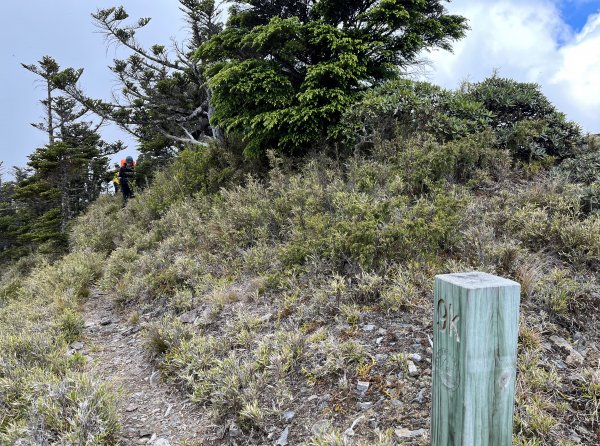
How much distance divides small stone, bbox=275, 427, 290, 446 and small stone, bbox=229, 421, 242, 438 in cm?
36

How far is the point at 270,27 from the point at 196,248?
4.46 meters

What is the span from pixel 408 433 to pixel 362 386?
512mm

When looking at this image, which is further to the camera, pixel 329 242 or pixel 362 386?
pixel 329 242

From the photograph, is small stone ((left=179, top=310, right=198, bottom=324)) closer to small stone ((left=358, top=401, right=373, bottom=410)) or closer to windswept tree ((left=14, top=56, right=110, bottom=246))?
small stone ((left=358, top=401, right=373, bottom=410))

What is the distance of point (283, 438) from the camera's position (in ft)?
9.26

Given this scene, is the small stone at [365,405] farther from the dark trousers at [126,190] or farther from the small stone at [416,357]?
the dark trousers at [126,190]

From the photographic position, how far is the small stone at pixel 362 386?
300 cm

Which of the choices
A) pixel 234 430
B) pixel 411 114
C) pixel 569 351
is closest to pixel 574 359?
pixel 569 351

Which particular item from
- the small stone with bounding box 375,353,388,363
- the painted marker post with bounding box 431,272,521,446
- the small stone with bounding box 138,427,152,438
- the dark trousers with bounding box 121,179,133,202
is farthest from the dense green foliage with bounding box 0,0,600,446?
the dark trousers with bounding box 121,179,133,202

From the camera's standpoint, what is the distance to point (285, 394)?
306cm

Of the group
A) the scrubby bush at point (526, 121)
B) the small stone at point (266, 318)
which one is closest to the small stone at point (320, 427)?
the small stone at point (266, 318)

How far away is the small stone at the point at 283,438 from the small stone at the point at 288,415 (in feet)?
0.25

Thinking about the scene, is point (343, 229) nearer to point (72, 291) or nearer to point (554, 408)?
point (554, 408)

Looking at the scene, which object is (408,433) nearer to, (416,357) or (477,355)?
(416,357)
